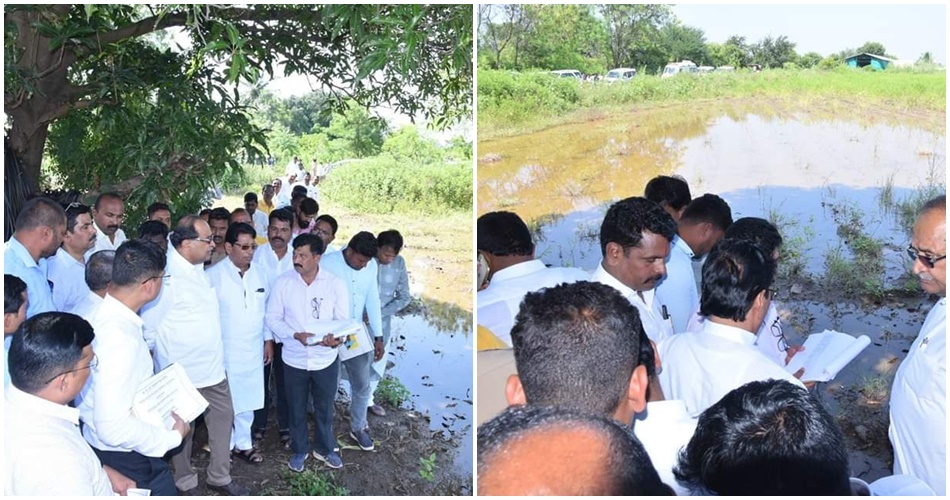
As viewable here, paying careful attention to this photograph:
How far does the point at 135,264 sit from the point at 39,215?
0.93 m

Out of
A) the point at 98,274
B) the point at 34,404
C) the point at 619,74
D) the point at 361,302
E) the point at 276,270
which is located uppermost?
the point at 619,74

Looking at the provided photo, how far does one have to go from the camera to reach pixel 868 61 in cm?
809

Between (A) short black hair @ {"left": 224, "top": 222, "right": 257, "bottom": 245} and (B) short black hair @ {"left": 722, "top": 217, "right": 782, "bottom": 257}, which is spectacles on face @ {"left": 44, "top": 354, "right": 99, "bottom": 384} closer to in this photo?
(A) short black hair @ {"left": 224, "top": 222, "right": 257, "bottom": 245}

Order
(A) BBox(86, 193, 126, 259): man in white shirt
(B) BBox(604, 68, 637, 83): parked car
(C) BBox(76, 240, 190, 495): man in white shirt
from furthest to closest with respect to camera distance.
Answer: (B) BBox(604, 68, 637, 83): parked car, (A) BBox(86, 193, 126, 259): man in white shirt, (C) BBox(76, 240, 190, 495): man in white shirt

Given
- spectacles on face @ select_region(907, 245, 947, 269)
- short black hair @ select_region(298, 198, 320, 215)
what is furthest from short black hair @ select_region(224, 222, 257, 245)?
spectacles on face @ select_region(907, 245, 947, 269)

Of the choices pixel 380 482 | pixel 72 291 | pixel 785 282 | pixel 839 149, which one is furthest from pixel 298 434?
pixel 839 149

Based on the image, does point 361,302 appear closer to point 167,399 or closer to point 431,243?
point 167,399

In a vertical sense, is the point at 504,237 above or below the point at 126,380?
Answer: above

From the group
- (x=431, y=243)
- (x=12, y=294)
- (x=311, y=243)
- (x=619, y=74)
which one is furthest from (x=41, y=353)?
(x=431, y=243)

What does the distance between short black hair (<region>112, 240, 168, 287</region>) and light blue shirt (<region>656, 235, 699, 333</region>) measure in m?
1.97

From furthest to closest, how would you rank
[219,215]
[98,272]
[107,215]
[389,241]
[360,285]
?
[219,215]
[389,241]
[360,285]
[107,215]
[98,272]

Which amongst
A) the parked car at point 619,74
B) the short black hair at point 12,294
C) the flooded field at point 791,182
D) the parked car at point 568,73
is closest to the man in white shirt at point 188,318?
the short black hair at point 12,294

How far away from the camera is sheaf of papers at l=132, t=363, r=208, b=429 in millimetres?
2561

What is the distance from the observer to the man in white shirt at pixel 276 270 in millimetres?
4406
